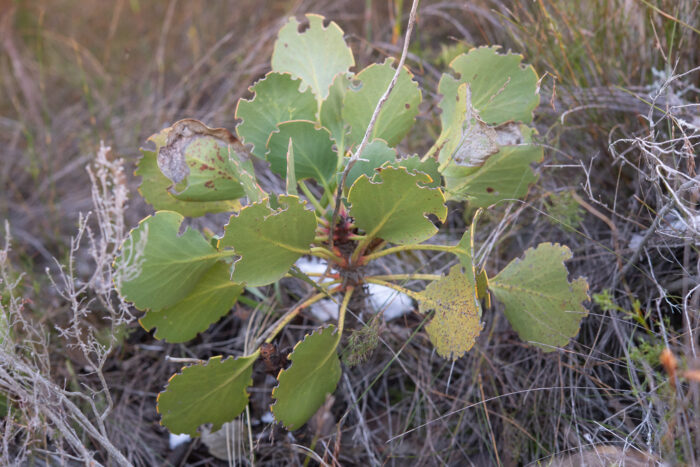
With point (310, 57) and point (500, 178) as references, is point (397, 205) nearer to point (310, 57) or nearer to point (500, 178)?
point (500, 178)

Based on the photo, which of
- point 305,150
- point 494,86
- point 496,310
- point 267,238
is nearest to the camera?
point 267,238

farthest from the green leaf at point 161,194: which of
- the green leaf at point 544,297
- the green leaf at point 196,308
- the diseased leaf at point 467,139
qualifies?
the green leaf at point 544,297

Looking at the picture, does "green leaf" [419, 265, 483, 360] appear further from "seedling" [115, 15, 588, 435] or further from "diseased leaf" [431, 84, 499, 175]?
"diseased leaf" [431, 84, 499, 175]

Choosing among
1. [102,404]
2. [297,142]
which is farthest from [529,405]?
[102,404]

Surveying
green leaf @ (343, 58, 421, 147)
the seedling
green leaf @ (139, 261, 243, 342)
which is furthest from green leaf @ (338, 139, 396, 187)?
green leaf @ (139, 261, 243, 342)

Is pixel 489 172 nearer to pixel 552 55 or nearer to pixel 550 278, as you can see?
pixel 550 278

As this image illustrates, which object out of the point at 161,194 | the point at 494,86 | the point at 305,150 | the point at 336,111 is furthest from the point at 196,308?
the point at 494,86
